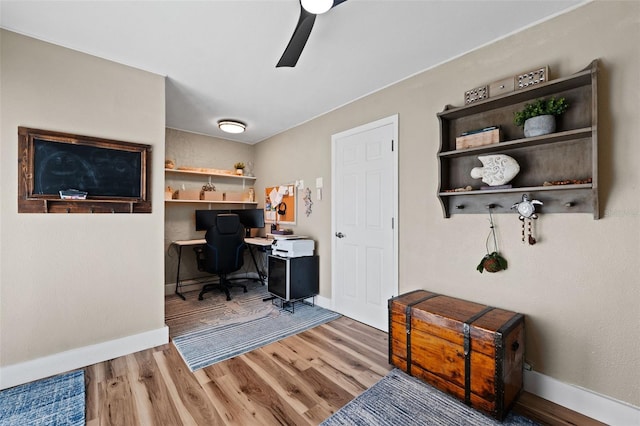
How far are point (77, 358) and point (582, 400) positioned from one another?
3510mm

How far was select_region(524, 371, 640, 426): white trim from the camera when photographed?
5.13 feet

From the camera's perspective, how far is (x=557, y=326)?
5.90ft

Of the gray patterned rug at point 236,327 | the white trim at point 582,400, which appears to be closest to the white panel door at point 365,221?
the gray patterned rug at point 236,327

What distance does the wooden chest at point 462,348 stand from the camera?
5.31 ft

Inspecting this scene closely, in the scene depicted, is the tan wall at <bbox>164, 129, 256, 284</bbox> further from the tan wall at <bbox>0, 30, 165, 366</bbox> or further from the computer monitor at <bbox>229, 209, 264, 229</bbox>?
the tan wall at <bbox>0, 30, 165, 366</bbox>

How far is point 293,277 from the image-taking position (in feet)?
11.0

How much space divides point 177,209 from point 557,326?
4.56 metres

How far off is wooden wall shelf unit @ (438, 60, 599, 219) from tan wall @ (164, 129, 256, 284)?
365cm

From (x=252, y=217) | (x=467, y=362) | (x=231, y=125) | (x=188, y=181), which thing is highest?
(x=231, y=125)

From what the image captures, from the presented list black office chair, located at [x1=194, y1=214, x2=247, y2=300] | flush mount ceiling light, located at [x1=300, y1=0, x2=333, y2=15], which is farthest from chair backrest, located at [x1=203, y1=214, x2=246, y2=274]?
flush mount ceiling light, located at [x1=300, y1=0, x2=333, y2=15]

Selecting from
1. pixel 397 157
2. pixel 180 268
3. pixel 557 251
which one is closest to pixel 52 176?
pixel 180 268

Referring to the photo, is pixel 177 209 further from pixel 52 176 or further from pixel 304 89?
pixel 304 89

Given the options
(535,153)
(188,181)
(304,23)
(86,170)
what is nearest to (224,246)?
(188,181)

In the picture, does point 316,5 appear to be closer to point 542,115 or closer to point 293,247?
point 542,115
